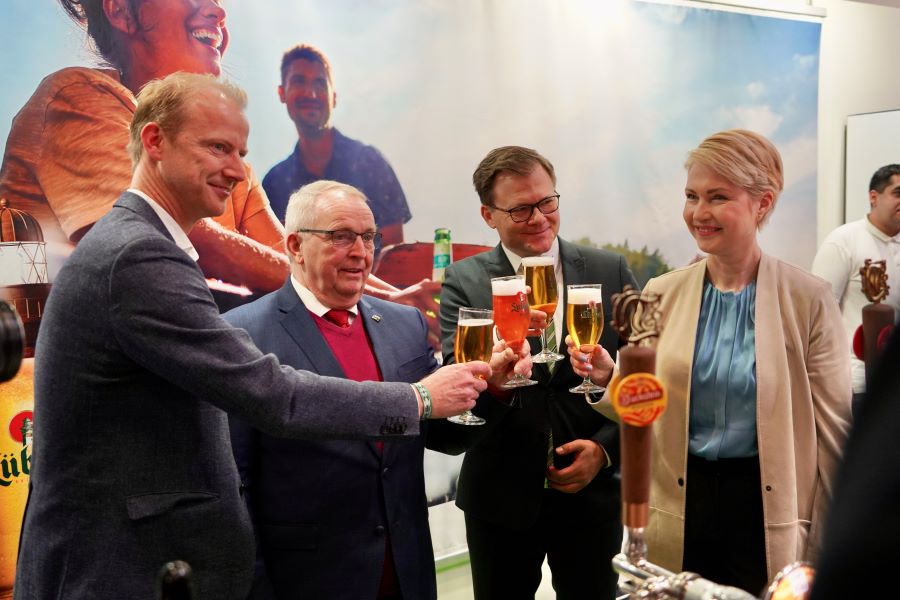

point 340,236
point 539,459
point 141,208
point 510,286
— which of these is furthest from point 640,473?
point 539,459

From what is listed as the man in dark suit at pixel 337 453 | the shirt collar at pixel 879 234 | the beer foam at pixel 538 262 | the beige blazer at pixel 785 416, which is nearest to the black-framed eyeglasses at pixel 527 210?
the beer foam at pixel 538 262

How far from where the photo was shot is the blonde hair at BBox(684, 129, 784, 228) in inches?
84.5

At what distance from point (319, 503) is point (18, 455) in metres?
1.57

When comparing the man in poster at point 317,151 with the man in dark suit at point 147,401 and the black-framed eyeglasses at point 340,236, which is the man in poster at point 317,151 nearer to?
the black-framed eyeglasses at point 340,236

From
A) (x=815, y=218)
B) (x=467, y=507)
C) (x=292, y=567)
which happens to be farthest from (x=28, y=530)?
(x=815, y=218)

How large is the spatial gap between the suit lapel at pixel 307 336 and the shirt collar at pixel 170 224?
420 mm

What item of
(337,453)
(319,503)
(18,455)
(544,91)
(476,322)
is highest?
(544,91)

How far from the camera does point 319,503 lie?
6.64 ft

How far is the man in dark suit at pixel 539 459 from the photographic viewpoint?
2.47 metres

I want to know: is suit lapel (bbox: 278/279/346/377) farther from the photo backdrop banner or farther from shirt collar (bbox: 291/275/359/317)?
the photo backdrop banner

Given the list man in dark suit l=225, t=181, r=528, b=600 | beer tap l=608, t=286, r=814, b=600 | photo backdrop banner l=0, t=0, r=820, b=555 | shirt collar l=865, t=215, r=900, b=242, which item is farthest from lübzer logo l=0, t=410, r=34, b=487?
shirt collar l=865, t=215, r=900, b=242

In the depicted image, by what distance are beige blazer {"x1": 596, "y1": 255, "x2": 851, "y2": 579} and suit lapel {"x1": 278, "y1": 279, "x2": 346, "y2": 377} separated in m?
0.76

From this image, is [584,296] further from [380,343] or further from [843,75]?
[843,75]

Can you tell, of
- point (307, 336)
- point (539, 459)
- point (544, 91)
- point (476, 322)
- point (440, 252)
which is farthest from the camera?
point (544, 91)
